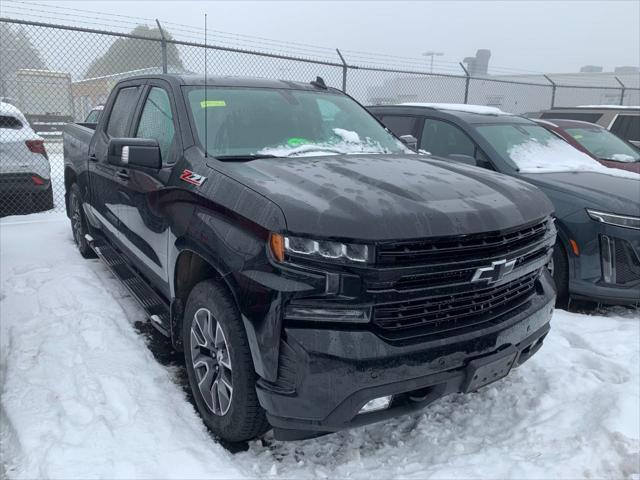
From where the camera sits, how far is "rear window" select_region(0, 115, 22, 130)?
6.80 metres

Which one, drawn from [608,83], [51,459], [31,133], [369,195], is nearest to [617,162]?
[369,195]

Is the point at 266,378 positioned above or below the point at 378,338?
below

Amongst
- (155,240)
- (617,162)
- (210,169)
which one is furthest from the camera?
(617,162)

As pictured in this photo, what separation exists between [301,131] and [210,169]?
87 centimetres

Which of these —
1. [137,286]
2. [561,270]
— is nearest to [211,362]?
[137,286]

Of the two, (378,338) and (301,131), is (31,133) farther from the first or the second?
(378,338)

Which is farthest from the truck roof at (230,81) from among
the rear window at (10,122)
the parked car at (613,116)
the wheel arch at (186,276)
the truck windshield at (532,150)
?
the parked car at (613,116)

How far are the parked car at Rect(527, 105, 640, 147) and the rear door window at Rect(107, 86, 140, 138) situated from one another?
27.4 ft

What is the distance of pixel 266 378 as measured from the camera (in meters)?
2.19

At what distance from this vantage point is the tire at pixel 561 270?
4305mm

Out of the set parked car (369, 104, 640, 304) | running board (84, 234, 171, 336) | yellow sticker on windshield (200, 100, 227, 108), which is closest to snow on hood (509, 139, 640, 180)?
parked car (369, 104, 640, 304)

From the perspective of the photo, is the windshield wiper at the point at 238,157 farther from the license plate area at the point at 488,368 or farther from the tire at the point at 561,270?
the tire at the point at 561,270

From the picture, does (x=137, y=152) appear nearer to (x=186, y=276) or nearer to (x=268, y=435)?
(x=186, y=276)

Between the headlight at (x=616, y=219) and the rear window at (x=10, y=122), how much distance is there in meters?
6.84
